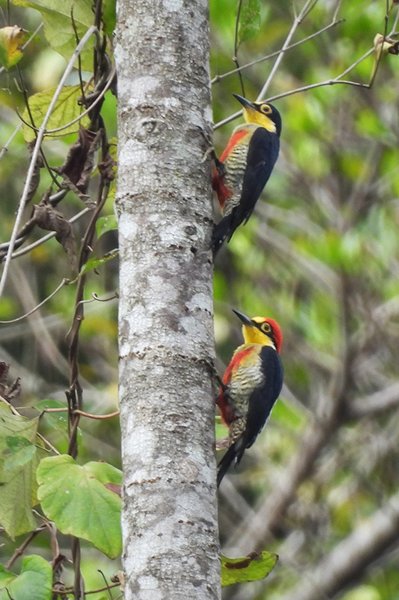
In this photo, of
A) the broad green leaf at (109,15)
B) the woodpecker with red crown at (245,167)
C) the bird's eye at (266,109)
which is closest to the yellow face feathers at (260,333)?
the woodpecker with red crown at (245,167)

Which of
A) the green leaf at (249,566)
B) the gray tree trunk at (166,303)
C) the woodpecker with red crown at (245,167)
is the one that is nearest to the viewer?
the gray tree trunk at (166,303)

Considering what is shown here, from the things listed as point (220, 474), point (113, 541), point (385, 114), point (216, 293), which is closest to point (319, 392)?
point (216, 293)

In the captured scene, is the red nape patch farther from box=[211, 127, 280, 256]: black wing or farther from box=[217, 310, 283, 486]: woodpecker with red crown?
box=[217, 310, 283, 486]: woodpecker with red crown

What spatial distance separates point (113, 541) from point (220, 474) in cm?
56

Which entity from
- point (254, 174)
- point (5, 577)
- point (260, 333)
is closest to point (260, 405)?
point (260, 333)

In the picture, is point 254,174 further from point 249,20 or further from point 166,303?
point 166,303

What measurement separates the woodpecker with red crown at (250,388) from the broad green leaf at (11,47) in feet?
3.05

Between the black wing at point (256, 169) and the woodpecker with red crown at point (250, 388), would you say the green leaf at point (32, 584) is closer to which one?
the woodpecker with red crown at point (250, 388)

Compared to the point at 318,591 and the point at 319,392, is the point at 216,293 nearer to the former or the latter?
the point at 319,392

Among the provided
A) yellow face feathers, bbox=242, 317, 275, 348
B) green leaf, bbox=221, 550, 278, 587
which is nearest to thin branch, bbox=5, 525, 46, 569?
green leaf, bbox=221, 550, 278, 587

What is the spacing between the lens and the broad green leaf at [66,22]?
287 cm

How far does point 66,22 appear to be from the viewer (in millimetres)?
2953

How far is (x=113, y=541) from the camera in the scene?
230cm

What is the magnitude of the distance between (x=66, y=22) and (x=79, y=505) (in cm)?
129
